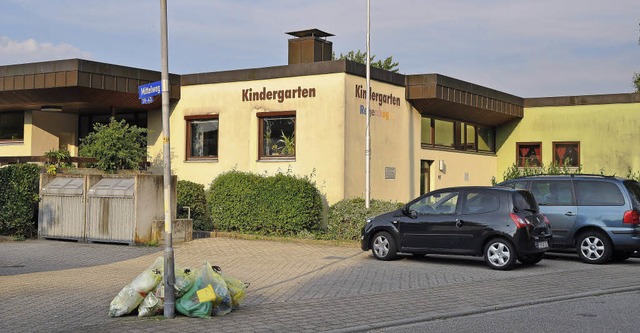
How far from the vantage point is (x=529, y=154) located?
30.1 metres

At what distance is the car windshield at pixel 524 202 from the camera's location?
1448 cm

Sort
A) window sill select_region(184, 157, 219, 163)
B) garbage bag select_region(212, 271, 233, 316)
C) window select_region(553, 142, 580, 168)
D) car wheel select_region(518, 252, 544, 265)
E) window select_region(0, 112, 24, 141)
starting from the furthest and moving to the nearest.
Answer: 1. window select_region(553, 142, 580, 168)
2. window select_region(0, 112, 24, 141)
3. window sill select_region(184, 157, 219, 163)
4. car wheel select_region(518, 252, 544, 265)
5. garbage bag select_region(212, 271, 233, 316)

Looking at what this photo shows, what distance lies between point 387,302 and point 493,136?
2168cm

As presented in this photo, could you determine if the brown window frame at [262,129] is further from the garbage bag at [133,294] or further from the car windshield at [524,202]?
the garbage bag at [133,294]

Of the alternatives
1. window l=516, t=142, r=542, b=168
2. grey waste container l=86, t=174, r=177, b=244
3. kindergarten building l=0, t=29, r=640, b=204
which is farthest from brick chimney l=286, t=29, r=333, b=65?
window l=516, t=142, r=542, b=168

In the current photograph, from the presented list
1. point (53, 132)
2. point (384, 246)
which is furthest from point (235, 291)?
point (53, 132)

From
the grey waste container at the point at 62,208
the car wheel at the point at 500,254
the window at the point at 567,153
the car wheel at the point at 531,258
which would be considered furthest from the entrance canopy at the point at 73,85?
the window at the point at 567,153

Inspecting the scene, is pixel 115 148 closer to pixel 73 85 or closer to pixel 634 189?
pixel 73 85

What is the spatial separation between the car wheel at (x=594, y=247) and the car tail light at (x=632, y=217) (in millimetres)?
586

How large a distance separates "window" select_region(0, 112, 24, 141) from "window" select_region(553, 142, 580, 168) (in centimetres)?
1983

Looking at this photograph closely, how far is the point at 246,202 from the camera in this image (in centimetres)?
2098

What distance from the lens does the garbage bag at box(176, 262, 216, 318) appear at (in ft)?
29.5

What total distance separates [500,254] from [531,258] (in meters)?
1.09

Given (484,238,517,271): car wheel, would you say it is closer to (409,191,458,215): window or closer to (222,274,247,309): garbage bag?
(409,191,458,215): window
